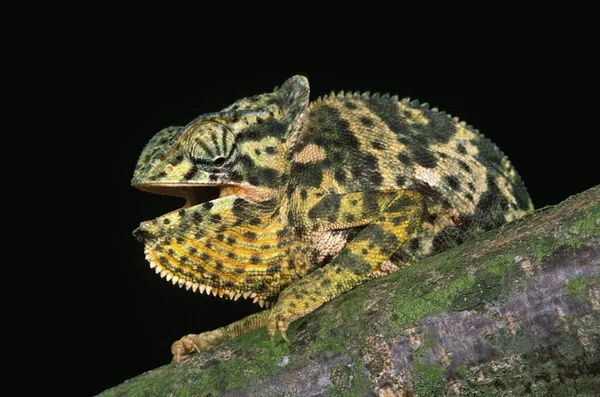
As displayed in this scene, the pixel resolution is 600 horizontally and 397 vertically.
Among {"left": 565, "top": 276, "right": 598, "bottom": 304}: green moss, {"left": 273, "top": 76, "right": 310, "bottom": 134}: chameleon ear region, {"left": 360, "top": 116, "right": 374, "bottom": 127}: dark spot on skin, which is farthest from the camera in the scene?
{"left": 360, "top": 116, "right": 374, "bottom": 127}: dark spot on skin

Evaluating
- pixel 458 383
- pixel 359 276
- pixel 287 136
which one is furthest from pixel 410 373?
pixel 287 136

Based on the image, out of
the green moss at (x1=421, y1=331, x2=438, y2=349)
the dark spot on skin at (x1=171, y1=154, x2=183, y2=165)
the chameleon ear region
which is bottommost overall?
the green moss at (x1=421, y1=331, x2=438, y2=349)

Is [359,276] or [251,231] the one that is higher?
[251,231]

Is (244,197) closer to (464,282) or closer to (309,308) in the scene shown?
(309,308)

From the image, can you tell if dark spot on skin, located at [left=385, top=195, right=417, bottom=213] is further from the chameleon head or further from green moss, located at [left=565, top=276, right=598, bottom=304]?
green moss, located at [left=565, top=276, right=598, bottom=304]

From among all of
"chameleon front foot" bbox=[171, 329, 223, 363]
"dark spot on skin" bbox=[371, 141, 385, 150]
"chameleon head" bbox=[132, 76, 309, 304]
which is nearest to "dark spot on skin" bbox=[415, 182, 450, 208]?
"dark spot on skin" bbox=[371, 141, 385, 150]

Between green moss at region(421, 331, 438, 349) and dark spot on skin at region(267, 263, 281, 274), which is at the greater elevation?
dark spot on skin at region(267, 263, 281, 274)

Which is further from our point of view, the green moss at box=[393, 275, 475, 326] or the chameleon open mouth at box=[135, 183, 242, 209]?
the chameleon open mouth at box=[135, 183, 242, 209]

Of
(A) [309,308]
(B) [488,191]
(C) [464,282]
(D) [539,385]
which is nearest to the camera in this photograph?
(D) [539,385]
